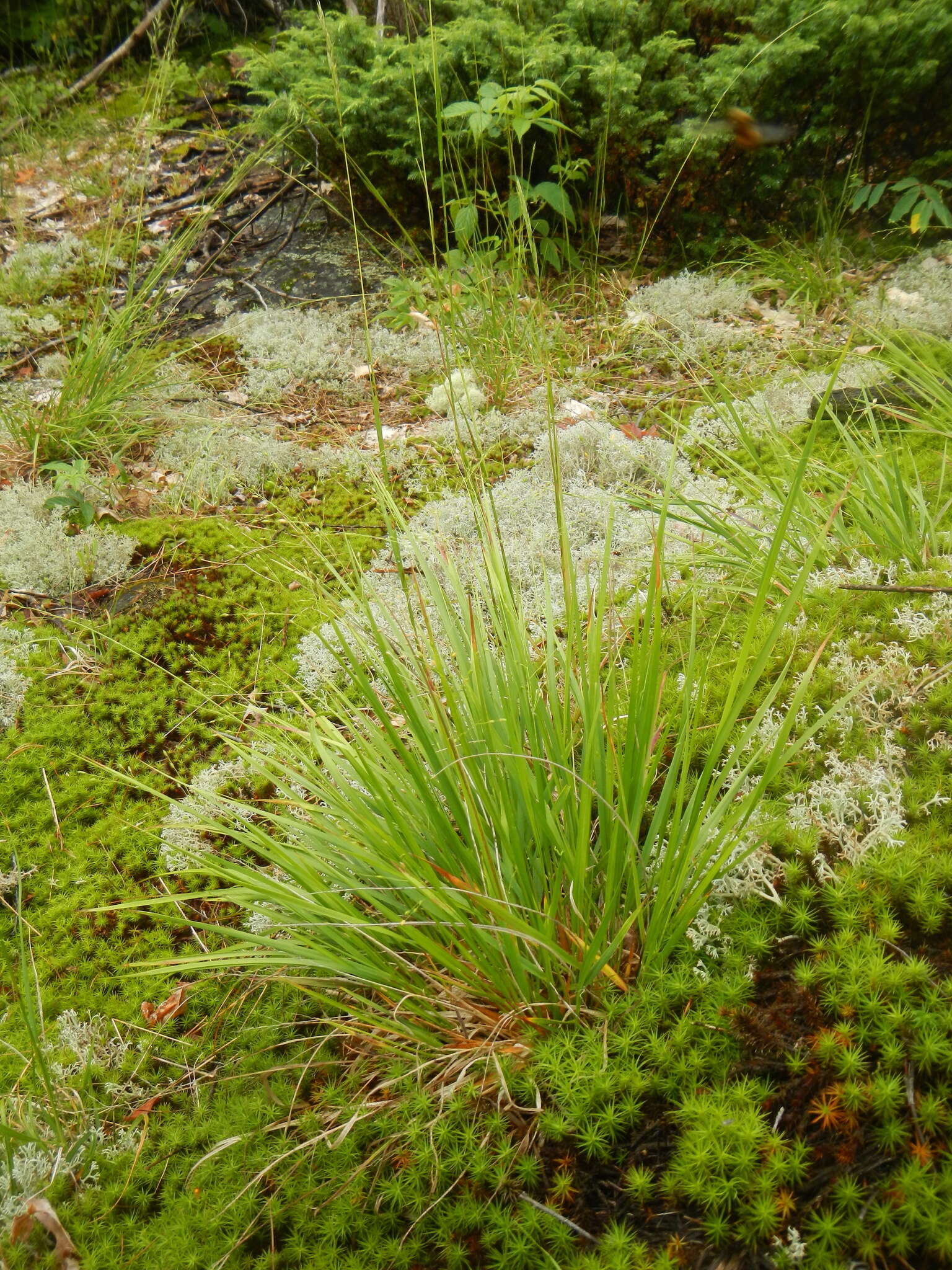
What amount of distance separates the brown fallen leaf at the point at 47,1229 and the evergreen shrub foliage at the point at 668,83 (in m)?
4.24

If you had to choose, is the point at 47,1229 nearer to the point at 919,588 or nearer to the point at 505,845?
the point at 505,845

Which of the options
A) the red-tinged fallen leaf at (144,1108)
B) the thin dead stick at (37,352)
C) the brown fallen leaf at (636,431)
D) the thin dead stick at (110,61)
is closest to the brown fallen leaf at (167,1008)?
the red-tinged fallen leaf at (144,1108)

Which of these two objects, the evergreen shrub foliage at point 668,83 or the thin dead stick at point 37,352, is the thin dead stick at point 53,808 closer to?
the thin dead stick at point 37,352

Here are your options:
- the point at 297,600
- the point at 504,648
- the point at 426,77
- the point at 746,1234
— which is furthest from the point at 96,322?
the point at 746,1234

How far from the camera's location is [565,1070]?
1.39 metres

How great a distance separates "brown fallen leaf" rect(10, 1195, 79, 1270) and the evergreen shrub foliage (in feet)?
13.9

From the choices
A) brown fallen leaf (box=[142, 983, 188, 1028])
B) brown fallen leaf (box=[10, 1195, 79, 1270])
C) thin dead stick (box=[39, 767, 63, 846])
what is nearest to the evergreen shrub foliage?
thin dead stick (box=[39, 767, 63, 846])

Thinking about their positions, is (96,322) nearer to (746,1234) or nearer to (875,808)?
(875,808)

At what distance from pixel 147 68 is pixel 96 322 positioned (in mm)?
5114

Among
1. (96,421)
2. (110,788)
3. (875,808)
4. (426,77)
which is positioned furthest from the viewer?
(426,77)

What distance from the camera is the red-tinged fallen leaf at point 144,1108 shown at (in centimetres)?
174

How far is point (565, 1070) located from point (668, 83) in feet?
15.7

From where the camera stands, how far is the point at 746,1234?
1153 mm

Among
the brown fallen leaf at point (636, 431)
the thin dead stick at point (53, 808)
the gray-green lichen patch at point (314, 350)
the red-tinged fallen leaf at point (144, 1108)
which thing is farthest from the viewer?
the gray-green lichen patch at point (314, 350)
